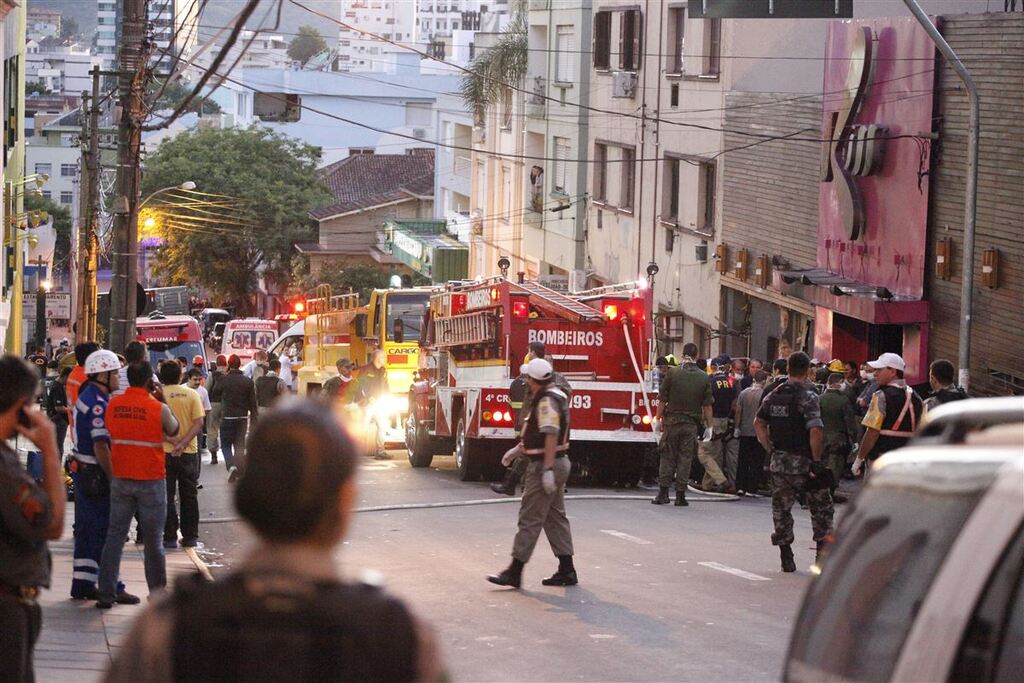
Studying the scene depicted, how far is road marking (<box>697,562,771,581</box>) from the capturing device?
1268 cm

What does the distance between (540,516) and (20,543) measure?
22.2 ft

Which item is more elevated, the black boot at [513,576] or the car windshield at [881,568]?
the car windshield at [881,568]

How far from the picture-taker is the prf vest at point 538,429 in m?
12.3

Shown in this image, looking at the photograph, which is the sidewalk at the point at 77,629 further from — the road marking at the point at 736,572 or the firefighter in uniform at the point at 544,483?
the road marking at the point at 736,572

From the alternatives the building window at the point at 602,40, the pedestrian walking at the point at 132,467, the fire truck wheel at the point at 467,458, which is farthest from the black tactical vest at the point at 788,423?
the building window at the point at 602,40

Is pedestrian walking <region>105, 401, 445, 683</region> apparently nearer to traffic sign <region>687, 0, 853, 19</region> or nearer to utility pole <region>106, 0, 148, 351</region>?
utility pole <region>106, 0, 148, 351</region>


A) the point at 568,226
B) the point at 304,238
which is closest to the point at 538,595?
the point at 568,226

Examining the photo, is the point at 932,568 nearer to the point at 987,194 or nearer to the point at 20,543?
the point at 20,543

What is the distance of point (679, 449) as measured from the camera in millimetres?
18328

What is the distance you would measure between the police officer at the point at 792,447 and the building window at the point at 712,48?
66.2 ft

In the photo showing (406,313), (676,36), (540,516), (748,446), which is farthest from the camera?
(676,36)

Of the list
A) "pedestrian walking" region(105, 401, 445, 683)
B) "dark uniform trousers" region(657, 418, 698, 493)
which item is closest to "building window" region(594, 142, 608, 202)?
"dark uniform trousers" region(657, 418, 698, 493)

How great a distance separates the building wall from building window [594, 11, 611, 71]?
1760cm

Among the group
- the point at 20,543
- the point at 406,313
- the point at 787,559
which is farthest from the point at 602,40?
the point at 20,543
